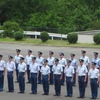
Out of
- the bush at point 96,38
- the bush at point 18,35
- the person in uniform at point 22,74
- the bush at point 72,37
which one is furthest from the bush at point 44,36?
the person in uniform at point 22,74

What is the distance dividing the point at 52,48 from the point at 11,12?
2104 centimetres

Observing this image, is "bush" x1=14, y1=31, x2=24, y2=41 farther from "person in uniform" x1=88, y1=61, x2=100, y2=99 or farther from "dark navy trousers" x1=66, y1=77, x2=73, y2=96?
"person in uniform" x1=88, y1=61, x2=100, y2=99

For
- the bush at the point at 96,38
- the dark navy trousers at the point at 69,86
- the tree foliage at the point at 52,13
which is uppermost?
the tree foliage at the point at 52,13

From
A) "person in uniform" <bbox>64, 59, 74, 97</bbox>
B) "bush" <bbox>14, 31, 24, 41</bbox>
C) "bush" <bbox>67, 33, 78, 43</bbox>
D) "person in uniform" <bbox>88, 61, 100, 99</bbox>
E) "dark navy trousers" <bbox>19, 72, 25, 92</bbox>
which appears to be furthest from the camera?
"bush" <bbox>14, 31, 24, 41</bbox>

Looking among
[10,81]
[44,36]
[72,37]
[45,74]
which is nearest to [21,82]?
[10,81]

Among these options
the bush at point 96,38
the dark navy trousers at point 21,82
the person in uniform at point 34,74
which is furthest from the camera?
the bush at point 96,38

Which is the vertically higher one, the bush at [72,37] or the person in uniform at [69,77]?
the bush at [72,37]

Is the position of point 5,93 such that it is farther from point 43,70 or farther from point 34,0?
point 34,0

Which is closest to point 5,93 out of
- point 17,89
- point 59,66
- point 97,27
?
point 17,89

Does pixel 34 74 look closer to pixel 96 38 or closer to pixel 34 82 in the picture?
pixel 34 82

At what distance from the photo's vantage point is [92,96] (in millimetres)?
18984

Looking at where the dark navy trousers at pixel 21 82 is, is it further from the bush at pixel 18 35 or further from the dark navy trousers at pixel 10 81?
the bush at pixel 18 35

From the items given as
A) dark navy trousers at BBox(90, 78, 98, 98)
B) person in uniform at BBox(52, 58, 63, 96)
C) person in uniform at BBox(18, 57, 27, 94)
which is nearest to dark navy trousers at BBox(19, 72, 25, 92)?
person in uniform at BBox(18, 57, 27, 94)

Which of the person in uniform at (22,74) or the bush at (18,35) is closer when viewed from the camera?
the person in uniform at (22,74)
